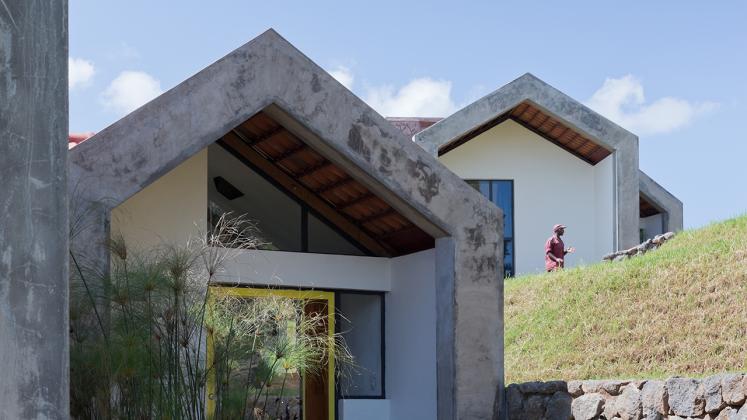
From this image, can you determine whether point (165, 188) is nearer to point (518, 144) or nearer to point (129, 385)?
point (129, 385)

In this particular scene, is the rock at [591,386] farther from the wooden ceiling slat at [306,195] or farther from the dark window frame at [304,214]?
the dark window frame at [304,214]

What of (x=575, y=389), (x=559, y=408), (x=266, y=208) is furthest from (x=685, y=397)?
(x=266, y=208)

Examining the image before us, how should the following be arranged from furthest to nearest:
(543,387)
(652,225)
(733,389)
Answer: (652,225)
(543,387)
(733,389)

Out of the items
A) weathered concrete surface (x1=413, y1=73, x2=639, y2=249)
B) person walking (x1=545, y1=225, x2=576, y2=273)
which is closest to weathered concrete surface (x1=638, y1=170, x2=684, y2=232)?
weathered concrete surface (x1=413, y1=73, x2=639, y2=249)

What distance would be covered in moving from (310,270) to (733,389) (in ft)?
18.8

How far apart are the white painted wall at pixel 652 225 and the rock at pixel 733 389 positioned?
17.3 metres

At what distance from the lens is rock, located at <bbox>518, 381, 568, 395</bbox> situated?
12523mm

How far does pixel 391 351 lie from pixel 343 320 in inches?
32.4

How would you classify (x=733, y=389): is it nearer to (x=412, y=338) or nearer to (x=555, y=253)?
(x=412, y=338)

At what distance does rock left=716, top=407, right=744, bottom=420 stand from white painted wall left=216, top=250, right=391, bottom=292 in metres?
5.17

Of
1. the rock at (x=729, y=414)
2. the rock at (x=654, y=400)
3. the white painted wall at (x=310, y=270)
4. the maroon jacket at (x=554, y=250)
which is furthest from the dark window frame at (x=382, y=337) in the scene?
the maroon jacket at (x=554, y=250)

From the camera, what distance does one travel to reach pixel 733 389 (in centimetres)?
1052

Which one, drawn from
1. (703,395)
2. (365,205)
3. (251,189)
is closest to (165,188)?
(251,189)

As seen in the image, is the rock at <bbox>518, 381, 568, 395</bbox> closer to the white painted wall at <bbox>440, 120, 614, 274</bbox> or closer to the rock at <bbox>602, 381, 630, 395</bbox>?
the rock at <bbox>602, 381, 630, 395</bbox>
